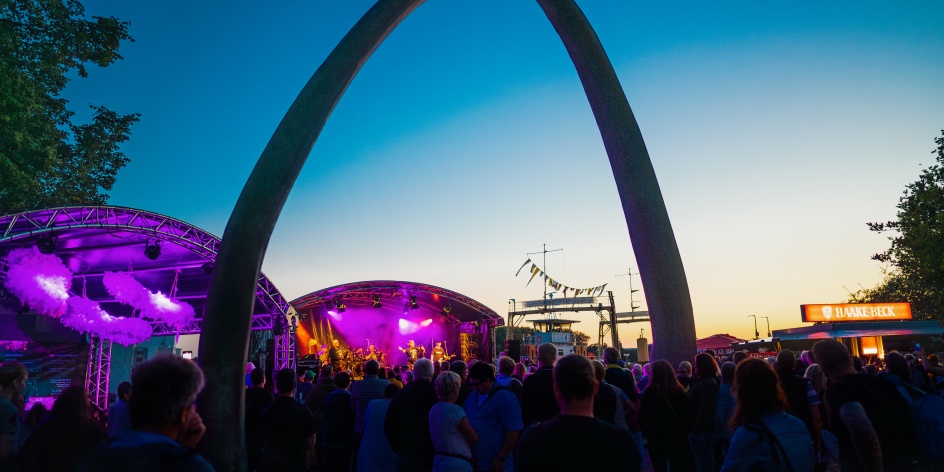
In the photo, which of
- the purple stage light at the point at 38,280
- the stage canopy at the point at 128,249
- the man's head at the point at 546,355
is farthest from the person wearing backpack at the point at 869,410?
the purple stage light at the point at 38,280

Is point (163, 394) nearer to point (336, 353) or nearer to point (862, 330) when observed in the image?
point (336, 353)

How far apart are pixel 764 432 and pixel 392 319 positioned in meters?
27.3

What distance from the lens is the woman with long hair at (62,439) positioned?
3.38m

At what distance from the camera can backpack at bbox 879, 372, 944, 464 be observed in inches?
137

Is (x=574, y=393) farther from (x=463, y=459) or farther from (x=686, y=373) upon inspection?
(x=686, y=373)

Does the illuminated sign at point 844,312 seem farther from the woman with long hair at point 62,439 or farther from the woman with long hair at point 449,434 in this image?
the woman with long hair at point 62,439

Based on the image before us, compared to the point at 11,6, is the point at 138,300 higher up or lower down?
lower down

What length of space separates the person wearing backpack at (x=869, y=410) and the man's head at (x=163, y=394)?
3.31 m

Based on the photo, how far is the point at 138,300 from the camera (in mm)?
16312

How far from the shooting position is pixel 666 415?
5.30 metres

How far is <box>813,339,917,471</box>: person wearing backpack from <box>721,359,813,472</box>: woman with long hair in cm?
92

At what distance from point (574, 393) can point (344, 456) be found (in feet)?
15.5

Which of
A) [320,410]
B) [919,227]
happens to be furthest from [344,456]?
[919,227]

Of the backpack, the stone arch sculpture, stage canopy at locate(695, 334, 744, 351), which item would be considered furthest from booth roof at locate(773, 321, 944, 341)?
the backpack
